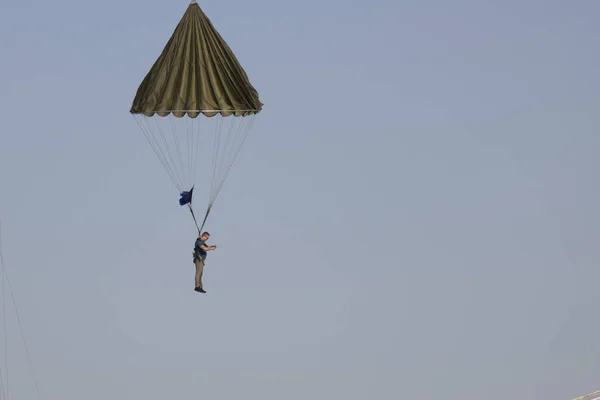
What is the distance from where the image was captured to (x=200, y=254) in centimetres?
4956

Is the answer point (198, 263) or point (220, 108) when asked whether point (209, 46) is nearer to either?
point (220, 108)

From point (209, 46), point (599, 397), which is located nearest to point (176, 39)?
point (209, 46)

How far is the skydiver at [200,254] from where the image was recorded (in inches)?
1939

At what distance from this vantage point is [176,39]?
52312 mm

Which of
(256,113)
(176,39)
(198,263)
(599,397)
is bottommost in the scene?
(599,397)

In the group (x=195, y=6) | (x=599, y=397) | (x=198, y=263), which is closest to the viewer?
(x=599, y=397)

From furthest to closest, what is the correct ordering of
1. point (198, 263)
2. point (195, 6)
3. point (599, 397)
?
point (195, 6) < point (198, 263) < point (599, 397)

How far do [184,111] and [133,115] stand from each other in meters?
2.05

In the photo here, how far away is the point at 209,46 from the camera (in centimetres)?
5209

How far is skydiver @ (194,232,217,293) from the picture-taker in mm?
49250

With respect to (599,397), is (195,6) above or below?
above

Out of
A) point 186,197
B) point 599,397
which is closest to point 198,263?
point 186,197

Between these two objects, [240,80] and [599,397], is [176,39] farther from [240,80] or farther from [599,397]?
[599,397]

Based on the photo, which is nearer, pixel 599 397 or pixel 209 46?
pixel 599 397
